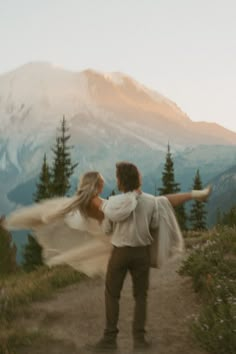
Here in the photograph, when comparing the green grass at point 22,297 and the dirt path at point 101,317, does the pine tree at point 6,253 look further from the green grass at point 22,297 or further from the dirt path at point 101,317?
the dirt path at point 101,317

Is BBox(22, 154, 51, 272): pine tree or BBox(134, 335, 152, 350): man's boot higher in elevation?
BBox(134, 335, 152, 350): man's boot

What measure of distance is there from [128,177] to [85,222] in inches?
42.1

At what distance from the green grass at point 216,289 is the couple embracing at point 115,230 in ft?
2.91

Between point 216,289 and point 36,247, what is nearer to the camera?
point 216,289

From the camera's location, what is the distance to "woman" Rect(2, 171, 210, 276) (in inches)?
280

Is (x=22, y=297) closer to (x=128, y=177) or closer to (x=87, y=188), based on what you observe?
(x=87, y=188)

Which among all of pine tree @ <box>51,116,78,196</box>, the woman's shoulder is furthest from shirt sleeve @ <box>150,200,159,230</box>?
pine tree @ <box>51,116,78,196</box>

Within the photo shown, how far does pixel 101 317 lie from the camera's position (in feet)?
32.3

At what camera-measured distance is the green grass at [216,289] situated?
7.21 metres

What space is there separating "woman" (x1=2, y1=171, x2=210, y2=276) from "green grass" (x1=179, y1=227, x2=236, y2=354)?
1087 mm

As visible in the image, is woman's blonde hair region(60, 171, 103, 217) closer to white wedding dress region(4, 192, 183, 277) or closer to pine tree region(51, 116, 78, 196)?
white wedding dress region(4, 192, 183, 277)

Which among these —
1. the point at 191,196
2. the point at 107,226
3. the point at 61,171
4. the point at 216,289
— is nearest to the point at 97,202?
the point at 107,226

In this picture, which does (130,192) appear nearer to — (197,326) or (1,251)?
(197,326)

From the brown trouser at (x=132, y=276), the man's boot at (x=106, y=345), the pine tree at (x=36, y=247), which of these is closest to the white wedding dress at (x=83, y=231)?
the brown trouser at (x=132, y=276)
